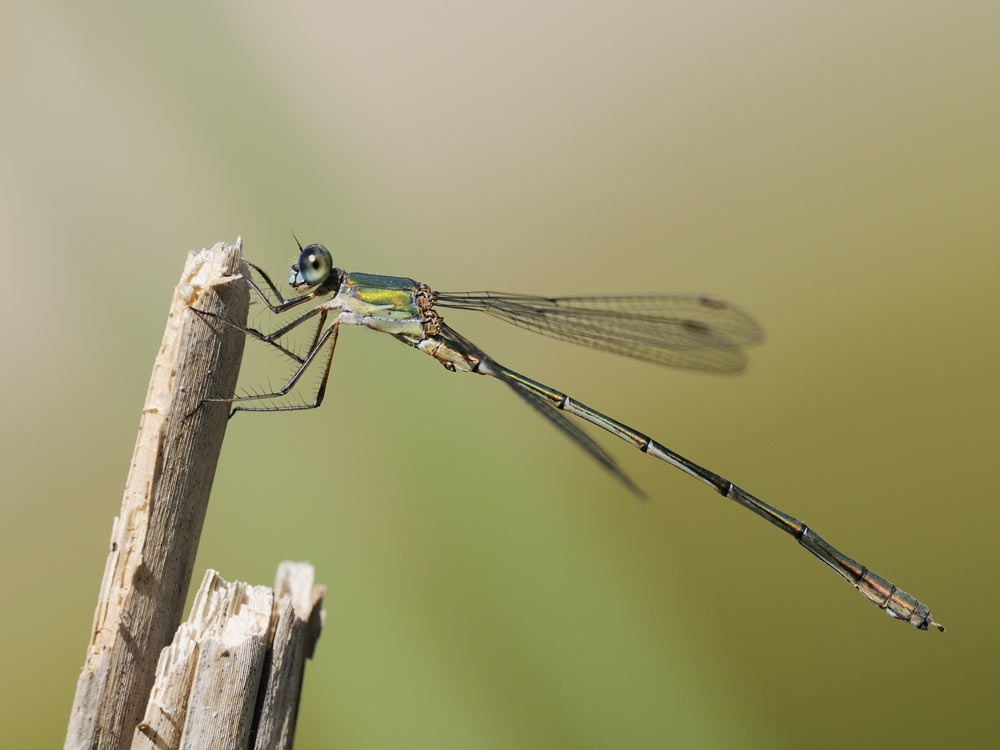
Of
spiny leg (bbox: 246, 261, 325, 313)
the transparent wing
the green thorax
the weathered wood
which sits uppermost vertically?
the transparent wing

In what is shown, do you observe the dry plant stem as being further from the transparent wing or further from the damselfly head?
the transparent wing

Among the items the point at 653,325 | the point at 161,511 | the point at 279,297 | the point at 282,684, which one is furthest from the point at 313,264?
the point at 653,325

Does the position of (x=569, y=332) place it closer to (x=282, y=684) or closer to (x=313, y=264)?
Result: (x=313, y=264)

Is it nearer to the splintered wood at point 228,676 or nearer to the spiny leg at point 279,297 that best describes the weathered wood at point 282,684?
the splintered wood at point 228,676

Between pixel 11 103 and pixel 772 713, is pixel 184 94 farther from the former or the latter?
pixel 772 713

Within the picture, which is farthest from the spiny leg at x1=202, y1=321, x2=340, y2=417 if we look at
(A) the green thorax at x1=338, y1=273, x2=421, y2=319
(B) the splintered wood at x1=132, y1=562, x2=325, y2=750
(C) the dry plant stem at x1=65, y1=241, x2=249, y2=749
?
(B) the splintered wood at x1=132, y1=562, x2=325, y2=750

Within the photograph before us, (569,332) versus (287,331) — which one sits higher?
(569,332)

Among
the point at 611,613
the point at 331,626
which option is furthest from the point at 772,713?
the point at 331,626
